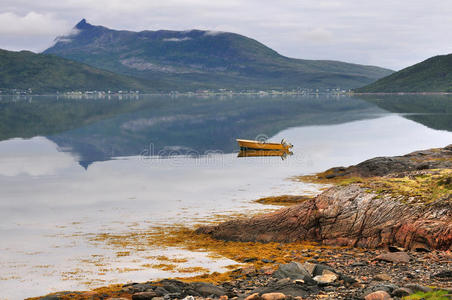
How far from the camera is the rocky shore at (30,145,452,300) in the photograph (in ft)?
58.2

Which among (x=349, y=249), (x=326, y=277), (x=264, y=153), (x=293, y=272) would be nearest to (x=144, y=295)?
(x=293, y=272)

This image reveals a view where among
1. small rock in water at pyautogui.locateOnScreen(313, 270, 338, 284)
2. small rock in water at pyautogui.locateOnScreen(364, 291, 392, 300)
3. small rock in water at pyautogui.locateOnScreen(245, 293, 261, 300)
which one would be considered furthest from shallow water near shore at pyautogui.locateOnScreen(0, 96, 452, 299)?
small rock in water at pyautogui.locateOnScreen(364, 291, 392, 300)

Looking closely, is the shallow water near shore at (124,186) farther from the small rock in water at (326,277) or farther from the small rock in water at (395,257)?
the small rock in water at (395,257)

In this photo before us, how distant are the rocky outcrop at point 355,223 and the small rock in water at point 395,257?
200cm

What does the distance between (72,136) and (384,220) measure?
88762 millimetres

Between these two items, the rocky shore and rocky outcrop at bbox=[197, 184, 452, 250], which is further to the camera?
rocky outcrop at bbox=[197, 184, 452, 250]

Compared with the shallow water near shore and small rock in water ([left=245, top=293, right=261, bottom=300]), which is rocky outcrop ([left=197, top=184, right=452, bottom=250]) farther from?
small rock in water ([left=245, top=293, right=261, bottom=300])

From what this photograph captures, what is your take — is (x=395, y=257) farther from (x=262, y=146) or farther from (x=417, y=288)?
(x=262, y=146)

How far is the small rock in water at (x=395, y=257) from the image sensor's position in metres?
20.8

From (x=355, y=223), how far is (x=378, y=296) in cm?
993

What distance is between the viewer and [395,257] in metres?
21.1

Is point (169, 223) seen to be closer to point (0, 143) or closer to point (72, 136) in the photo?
point (0, 143)

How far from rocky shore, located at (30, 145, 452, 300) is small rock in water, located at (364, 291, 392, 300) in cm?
3

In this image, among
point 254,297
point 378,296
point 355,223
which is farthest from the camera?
point 355,223
